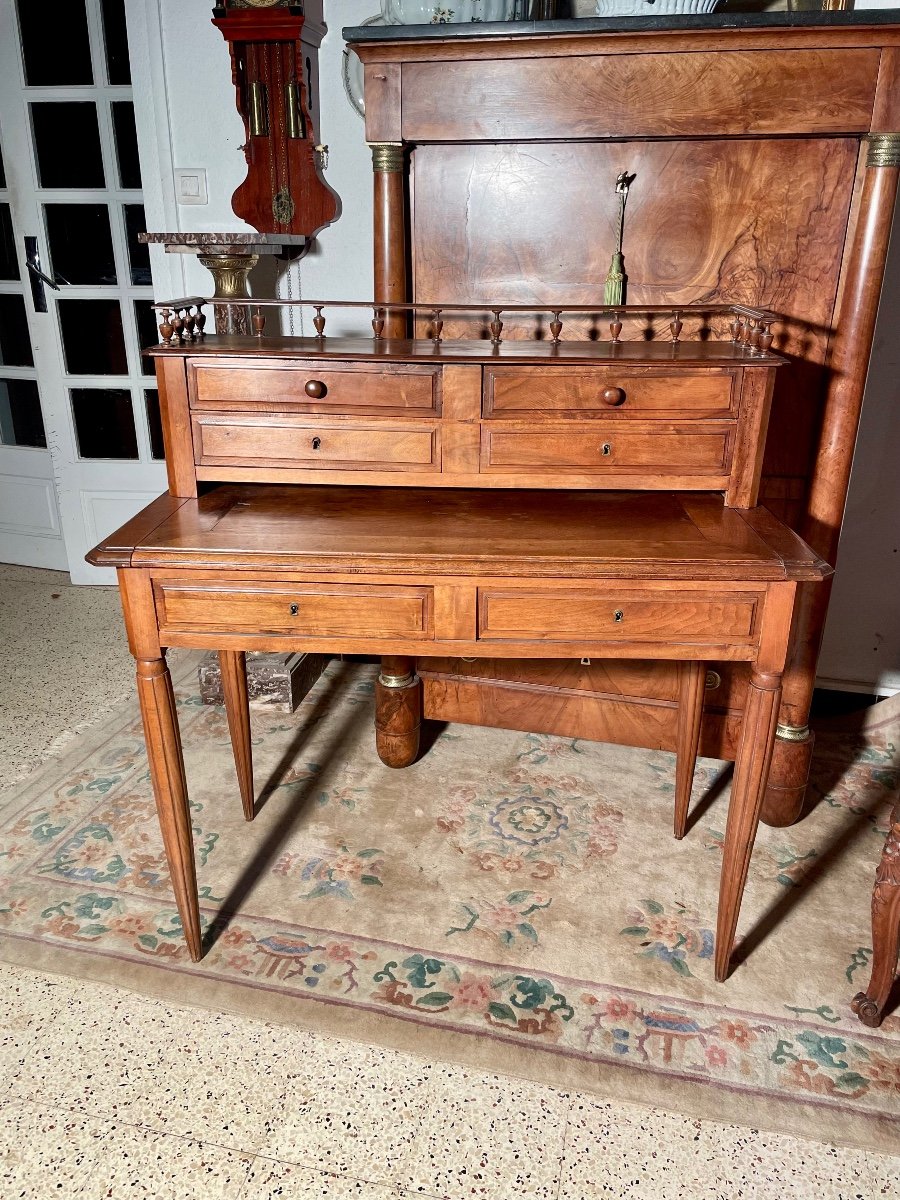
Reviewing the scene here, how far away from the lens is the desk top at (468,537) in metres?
1.54

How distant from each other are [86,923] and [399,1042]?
763 mm

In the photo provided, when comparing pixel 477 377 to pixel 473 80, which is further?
pixel 473 80

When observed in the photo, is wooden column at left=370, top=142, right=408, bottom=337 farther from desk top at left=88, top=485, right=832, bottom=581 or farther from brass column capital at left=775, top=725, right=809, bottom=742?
brass column capital at left=775, top=725, right=809, bottom=742

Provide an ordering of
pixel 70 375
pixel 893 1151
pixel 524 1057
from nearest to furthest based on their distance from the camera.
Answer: pixel 893 1151 < pixel 524 1057 < pixel 70 375

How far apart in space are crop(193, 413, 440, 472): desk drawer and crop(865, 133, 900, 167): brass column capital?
3.54ft

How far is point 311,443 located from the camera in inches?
71.7

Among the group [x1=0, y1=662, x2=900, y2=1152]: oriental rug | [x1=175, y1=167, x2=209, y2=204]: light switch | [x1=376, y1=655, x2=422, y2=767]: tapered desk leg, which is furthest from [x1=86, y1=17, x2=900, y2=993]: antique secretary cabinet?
[x1=175, y1=167, x2=209, y2=204]: light switch

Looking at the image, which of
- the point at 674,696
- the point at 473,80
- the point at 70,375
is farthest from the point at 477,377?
the point at 70,375

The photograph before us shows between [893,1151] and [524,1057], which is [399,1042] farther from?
[893,1151]

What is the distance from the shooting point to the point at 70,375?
3.60m

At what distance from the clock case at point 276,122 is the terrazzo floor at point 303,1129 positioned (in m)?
2.27

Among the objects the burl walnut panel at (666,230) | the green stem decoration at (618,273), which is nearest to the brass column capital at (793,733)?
the burl walnut panel at (666,230)

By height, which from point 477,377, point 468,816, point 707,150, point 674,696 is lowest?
point 468,816

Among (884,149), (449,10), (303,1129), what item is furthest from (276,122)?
(303,1129)
